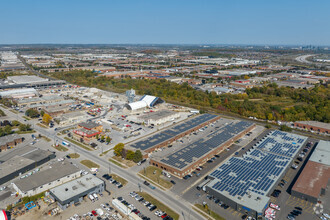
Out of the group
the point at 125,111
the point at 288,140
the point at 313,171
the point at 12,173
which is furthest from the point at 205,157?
the point at 125,111

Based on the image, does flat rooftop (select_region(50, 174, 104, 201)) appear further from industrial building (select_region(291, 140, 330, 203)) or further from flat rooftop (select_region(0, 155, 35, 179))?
industrial building (select_region(291, 140, 330, 203))

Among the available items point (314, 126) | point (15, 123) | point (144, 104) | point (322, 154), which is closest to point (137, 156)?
point (322, 154)

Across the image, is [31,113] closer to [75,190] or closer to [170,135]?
[170,135]

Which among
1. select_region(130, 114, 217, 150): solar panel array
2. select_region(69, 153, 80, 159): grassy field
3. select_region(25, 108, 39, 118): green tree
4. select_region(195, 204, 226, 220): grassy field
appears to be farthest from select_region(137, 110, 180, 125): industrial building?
select_region(195, 204, 226, 220): grassy field

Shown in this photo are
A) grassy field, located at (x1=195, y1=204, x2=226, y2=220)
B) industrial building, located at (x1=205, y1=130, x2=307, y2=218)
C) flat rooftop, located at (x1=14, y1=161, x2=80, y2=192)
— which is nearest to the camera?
grassy field, located at (x1=195, y1=204, x2=226, y2=220)

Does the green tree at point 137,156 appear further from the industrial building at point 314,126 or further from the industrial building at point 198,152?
the industrial building at point 314,126

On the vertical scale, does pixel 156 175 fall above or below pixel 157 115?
below
